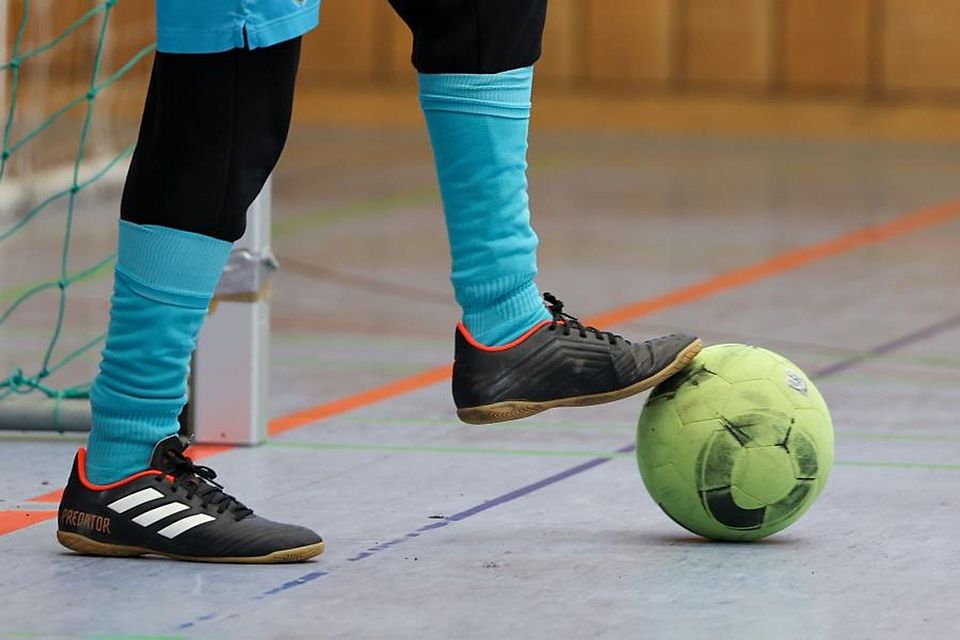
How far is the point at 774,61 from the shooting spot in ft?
41.8

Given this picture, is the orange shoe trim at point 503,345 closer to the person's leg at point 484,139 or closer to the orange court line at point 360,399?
the person's leg at point 484,139

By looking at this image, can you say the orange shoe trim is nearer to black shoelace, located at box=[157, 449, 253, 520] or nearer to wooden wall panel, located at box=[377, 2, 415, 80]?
black shoelace, located at box=[157, 449, 253, 520]

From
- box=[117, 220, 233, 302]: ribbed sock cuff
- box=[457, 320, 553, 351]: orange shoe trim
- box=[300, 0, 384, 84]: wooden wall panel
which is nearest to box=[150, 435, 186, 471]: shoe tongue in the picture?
box=[117, 220, 233, 302]: ribbed sock cuff

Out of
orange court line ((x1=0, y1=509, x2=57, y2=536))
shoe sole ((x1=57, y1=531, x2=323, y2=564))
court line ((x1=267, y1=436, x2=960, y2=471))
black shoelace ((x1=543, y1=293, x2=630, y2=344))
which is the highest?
black shoelace ((x1=543, y1=293, x2=630, y2=344))

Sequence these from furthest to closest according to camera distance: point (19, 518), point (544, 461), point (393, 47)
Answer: point (393, 47), point (544, 461), point (19, 518)

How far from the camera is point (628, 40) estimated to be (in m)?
13.0

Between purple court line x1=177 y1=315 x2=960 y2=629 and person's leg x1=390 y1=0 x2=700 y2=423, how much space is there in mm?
237

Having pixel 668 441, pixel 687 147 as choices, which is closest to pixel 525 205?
pixel 668 441

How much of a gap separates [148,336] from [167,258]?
104 mm

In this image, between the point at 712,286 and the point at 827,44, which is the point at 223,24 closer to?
the point at 712,286

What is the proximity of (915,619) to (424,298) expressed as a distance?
11.9ft

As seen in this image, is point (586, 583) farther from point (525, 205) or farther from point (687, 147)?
point (687, 147)

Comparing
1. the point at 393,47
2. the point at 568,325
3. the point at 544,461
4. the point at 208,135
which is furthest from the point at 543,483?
the point at 393,47

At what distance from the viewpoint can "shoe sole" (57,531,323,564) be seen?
8.41ft
